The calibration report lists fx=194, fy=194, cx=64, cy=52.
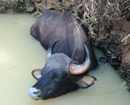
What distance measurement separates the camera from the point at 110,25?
459 cm

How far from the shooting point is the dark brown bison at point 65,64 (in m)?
3.67

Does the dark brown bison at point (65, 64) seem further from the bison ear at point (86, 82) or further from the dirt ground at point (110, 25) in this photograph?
the dirt ground at point (110, 25)

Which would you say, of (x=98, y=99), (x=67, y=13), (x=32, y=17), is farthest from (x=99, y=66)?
(x=32, y=17)

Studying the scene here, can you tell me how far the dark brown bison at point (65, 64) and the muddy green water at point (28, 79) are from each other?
0.24 meters

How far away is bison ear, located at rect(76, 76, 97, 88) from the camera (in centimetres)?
385

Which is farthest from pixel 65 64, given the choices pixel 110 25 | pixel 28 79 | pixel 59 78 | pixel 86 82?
pixel 110 25

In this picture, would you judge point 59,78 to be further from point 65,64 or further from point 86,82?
point 86,82

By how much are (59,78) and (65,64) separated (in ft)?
0.99

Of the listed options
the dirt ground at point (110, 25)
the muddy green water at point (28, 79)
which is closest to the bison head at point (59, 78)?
the muddy green water at point (28, 79)

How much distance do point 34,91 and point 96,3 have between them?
2.59 meters

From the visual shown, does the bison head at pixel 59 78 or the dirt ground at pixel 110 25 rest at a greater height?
the dirt ground at pixel 110 25

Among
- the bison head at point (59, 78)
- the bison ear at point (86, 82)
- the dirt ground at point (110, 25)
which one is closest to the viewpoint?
the bison head at point (59, 78)

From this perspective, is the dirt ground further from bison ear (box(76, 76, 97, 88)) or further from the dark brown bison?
bison ear (box(76, 76, 97, 88))

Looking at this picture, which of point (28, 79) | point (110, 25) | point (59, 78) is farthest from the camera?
point (110, 25)
